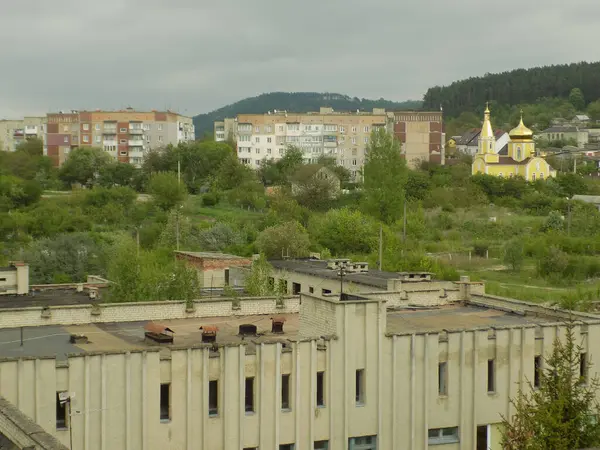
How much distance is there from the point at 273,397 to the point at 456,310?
35.7 feet

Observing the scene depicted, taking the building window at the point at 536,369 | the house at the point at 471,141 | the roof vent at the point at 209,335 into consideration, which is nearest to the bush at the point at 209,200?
the house at the point at 471,141

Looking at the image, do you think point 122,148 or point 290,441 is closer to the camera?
point 290,441

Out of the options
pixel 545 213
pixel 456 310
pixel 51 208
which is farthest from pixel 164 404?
pixel 545 213

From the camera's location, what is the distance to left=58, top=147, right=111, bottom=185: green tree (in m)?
105

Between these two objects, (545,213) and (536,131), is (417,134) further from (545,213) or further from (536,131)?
(536,131)

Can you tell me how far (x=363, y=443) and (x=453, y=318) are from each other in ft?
23.5

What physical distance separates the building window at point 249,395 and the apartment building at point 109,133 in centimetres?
9911

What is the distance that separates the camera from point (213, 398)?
22594 mm

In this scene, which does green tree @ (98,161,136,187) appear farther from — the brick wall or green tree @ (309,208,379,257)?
the brick wall

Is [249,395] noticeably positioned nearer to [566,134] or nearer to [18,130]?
[18,130]

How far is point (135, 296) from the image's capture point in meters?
35.4

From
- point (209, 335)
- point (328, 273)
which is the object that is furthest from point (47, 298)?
point (209, 335)

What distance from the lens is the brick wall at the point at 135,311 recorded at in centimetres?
2839

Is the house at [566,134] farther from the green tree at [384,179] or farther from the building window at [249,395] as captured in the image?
the building window at [249,395]
